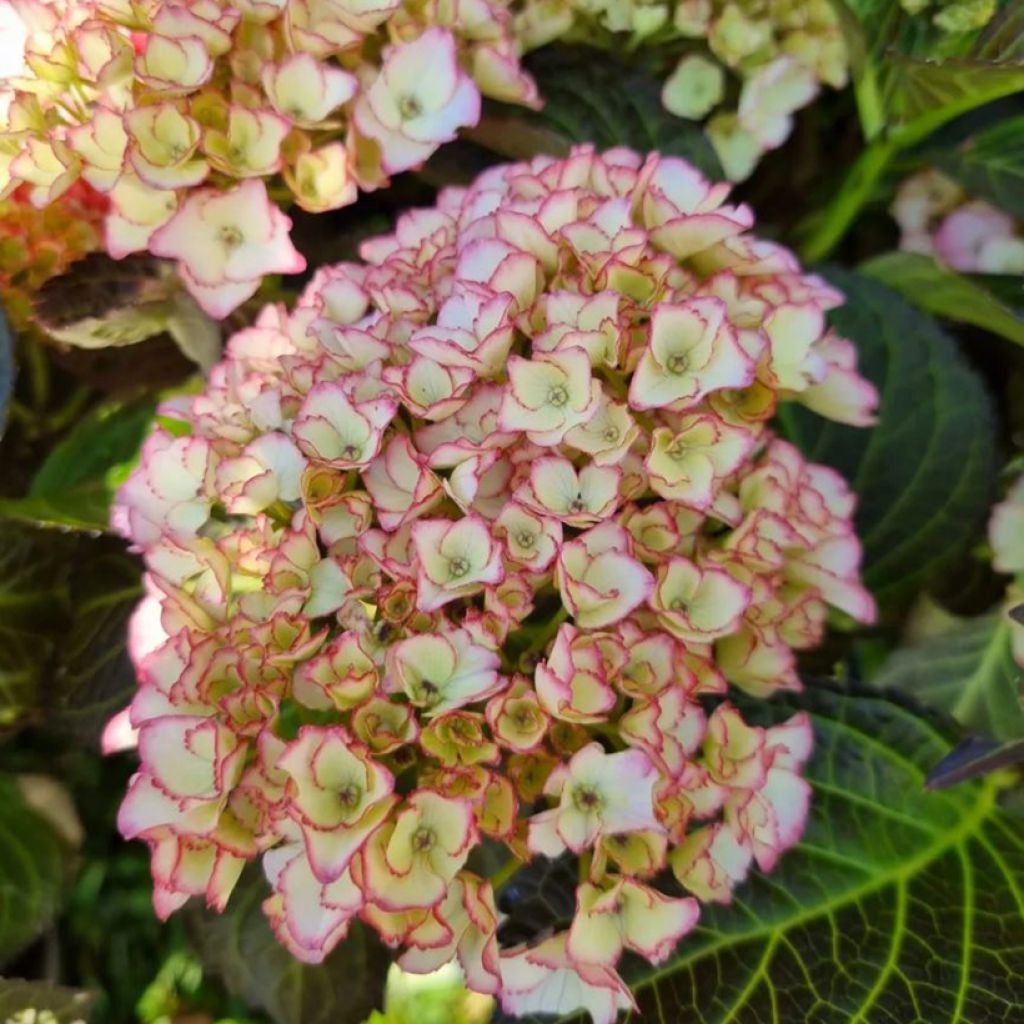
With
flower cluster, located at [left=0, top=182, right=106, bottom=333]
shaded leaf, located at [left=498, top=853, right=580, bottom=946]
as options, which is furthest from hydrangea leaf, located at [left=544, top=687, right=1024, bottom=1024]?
flower cluster, located at [left=0, top=182, right=106, bottom=333]

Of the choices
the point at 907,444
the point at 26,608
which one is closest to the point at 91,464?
the point at 26,608

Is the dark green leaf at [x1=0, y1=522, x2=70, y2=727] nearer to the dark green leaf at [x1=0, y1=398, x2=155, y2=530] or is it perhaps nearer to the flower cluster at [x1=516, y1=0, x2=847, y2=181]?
the dark green leaf at [x1=0, y1=398, x2=155, y2=530]

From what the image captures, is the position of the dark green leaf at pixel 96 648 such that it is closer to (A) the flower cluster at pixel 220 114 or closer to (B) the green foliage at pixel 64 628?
(B) the green foliage at pixel 64 628

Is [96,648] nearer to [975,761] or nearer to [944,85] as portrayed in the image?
[975,761]

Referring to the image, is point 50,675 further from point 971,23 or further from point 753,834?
point 971,23

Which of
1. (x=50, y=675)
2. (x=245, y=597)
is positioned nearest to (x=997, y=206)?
(x=245, y=597)
